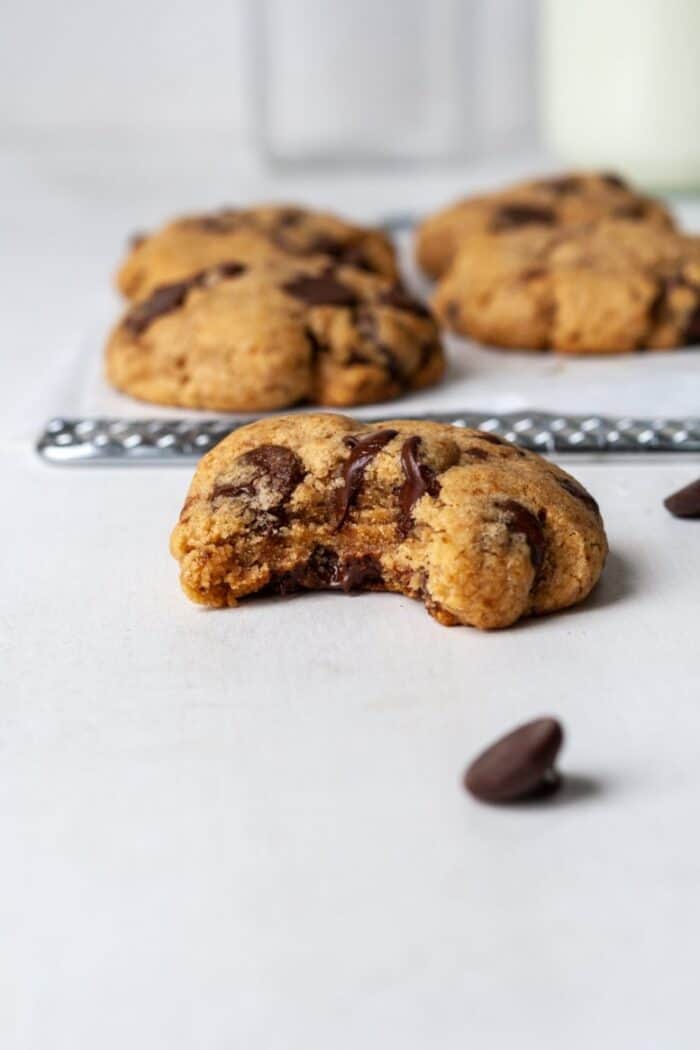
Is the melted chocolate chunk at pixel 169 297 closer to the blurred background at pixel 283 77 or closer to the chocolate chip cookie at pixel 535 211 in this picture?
the chocolate chip cookie at pixel 535 211

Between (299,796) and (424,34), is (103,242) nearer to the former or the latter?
(424,34)

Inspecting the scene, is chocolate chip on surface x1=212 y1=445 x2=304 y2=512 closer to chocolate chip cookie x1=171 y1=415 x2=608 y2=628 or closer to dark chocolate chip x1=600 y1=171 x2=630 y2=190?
chocolate chip cookie x1=171 y1=415 x2=608 y2=628

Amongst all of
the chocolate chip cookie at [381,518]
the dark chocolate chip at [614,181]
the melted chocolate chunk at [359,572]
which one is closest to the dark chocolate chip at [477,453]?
the chocolate chip cookie at [381,518]

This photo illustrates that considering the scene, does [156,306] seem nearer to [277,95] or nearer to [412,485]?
[412,485]

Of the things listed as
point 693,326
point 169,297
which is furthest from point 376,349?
point 693,326

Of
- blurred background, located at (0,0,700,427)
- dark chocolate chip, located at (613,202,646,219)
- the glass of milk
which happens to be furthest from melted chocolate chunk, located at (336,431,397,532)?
blurred background, located at (0,0,700,427)

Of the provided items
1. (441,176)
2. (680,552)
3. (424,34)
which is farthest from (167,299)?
(424,34)
